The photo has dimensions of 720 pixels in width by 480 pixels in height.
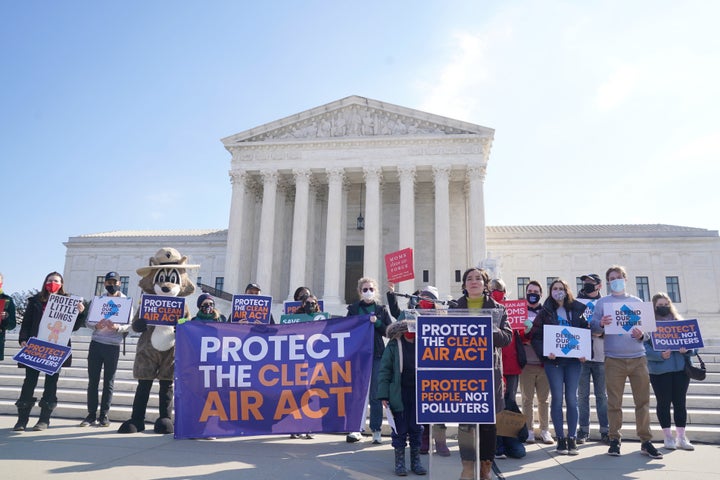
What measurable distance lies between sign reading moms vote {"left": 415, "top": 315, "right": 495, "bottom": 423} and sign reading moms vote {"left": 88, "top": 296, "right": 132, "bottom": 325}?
237 inches

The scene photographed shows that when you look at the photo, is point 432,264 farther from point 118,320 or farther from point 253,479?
point 253,479

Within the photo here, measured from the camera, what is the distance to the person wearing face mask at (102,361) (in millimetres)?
8320

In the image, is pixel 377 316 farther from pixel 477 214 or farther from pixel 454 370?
pixel 477 214

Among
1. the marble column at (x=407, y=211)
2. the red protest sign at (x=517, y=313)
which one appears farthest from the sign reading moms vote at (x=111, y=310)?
the marble column at (x=407, y=211)

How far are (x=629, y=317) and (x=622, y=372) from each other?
83cm

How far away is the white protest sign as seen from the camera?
7031mm

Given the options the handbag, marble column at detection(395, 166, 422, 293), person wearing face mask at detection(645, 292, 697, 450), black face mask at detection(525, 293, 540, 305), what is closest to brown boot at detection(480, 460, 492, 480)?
person wearing face mask at detection(645, 292, 697, 450)

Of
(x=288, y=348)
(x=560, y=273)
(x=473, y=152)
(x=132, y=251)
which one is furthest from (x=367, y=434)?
(x=132, y=251)

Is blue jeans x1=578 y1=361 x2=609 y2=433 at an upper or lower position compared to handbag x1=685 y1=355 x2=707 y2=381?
lower

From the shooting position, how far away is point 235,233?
114 ft

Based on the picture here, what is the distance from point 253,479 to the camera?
531cm

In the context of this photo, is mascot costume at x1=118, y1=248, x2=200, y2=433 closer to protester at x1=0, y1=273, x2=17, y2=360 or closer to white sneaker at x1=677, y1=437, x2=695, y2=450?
protester at x1=0, y1=273, x2=17, y2=360

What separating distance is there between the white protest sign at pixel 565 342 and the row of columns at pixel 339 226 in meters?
24.5

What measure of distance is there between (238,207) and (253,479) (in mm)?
31174
